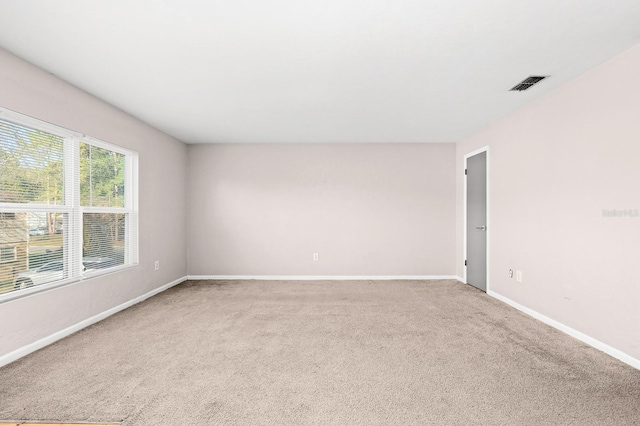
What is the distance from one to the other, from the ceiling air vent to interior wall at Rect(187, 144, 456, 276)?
7.63ft

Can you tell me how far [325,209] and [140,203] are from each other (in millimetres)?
2865

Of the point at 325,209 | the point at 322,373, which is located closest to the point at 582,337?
the point at 322,373

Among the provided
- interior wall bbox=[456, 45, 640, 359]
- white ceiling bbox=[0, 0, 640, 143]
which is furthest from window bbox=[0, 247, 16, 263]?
interior wall bbox=[456, 45, 640, 359]

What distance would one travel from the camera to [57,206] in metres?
2.92

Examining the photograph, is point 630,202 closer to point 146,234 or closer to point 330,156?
point 330,156

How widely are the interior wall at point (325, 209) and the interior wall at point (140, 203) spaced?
0.51m

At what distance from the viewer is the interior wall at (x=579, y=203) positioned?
2414 mm

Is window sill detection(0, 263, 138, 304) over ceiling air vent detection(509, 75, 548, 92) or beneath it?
beneath

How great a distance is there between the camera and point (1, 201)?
2.42 metres

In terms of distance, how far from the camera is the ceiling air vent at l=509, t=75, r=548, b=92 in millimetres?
2871

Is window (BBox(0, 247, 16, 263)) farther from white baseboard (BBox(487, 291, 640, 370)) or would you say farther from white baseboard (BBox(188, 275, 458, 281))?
white baseboard (BBox(487, 291, 640, 370))

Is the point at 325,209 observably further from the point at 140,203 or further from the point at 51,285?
the point at 51,285

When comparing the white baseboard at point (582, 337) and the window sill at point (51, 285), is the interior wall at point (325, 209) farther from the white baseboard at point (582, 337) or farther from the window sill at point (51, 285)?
the window sill at point (51, 285)

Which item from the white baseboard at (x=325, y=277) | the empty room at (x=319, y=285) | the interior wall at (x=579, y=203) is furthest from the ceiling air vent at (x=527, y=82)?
the white baseboard at (x=325, y=277)
